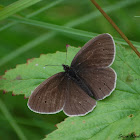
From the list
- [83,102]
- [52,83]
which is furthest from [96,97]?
[52,83]

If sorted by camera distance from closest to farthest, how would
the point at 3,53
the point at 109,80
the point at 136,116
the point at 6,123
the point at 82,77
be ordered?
1. the point at 136,116
2. the point at 109,80
3. the point at 82,77
4. the point at 6,123
5. the point at 3,53

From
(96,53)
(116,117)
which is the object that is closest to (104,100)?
(116,117)

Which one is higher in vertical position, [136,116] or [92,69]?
[92,69]

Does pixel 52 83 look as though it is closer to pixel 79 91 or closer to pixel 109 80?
pixel 79 91

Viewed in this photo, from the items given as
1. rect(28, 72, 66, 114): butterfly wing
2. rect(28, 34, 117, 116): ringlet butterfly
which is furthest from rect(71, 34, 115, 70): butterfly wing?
rect(28, 72, 66, 114): butterfly wing

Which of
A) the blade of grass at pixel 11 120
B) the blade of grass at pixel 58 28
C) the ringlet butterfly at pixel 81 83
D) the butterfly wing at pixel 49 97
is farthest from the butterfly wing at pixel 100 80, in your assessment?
the blade of grass at pixel 11 120

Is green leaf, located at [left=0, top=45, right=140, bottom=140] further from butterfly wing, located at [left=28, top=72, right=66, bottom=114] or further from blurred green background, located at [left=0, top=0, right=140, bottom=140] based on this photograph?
blurred green background, located at [left=0, top=0, right=140, bottom=140]

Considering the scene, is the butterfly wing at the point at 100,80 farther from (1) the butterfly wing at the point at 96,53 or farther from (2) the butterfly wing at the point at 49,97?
(2) the butterfly wing at the point at 49,97
